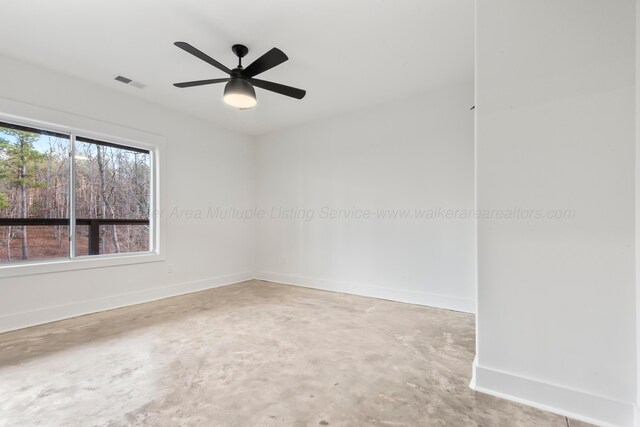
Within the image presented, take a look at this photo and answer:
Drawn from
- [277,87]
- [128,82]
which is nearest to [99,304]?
[128,82]

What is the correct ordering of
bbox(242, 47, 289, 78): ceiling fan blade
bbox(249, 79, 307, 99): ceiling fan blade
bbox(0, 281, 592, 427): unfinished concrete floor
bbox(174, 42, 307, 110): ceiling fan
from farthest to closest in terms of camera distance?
bbox(249, 79, 307, 99): ceiling fan blade
bbox(174, 42, 307, 110): ceiling fan
bbox(242, 47, 289, 78): ceiling fan blade
bbox(0, 281, 592, 427): unfinished concrete floor

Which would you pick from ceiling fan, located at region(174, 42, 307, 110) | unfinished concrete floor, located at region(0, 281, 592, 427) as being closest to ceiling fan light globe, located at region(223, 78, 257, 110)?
ceiling fan, located at region(174, 42, 307, 110)

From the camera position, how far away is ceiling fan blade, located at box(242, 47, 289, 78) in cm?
228

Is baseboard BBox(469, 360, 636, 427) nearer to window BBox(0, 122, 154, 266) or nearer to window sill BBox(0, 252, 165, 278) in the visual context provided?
window sill BBox(0, 252, 165, 278)

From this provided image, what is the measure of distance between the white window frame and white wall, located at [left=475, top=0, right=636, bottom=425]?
4081 millimetres

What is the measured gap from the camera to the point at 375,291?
420cm

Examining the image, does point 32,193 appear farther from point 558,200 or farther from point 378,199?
point 558,200

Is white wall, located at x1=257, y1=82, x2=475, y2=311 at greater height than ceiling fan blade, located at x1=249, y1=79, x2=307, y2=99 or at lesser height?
lesser

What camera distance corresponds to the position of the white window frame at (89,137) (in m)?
3.05

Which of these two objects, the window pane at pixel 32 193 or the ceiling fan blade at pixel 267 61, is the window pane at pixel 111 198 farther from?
the ceiling fan blade at pixel 267 61

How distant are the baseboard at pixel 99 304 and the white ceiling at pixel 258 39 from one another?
265cm

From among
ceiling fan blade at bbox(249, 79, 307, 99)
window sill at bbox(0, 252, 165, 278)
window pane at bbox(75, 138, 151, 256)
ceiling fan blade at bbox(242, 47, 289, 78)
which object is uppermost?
ceiling fan blade at bbox(242, 47, 289, 78)

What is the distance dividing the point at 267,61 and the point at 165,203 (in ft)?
9.36

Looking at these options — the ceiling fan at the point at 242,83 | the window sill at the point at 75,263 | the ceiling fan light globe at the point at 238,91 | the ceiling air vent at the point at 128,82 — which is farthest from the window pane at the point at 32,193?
the ceiling fan light globe at the point at 238,91
